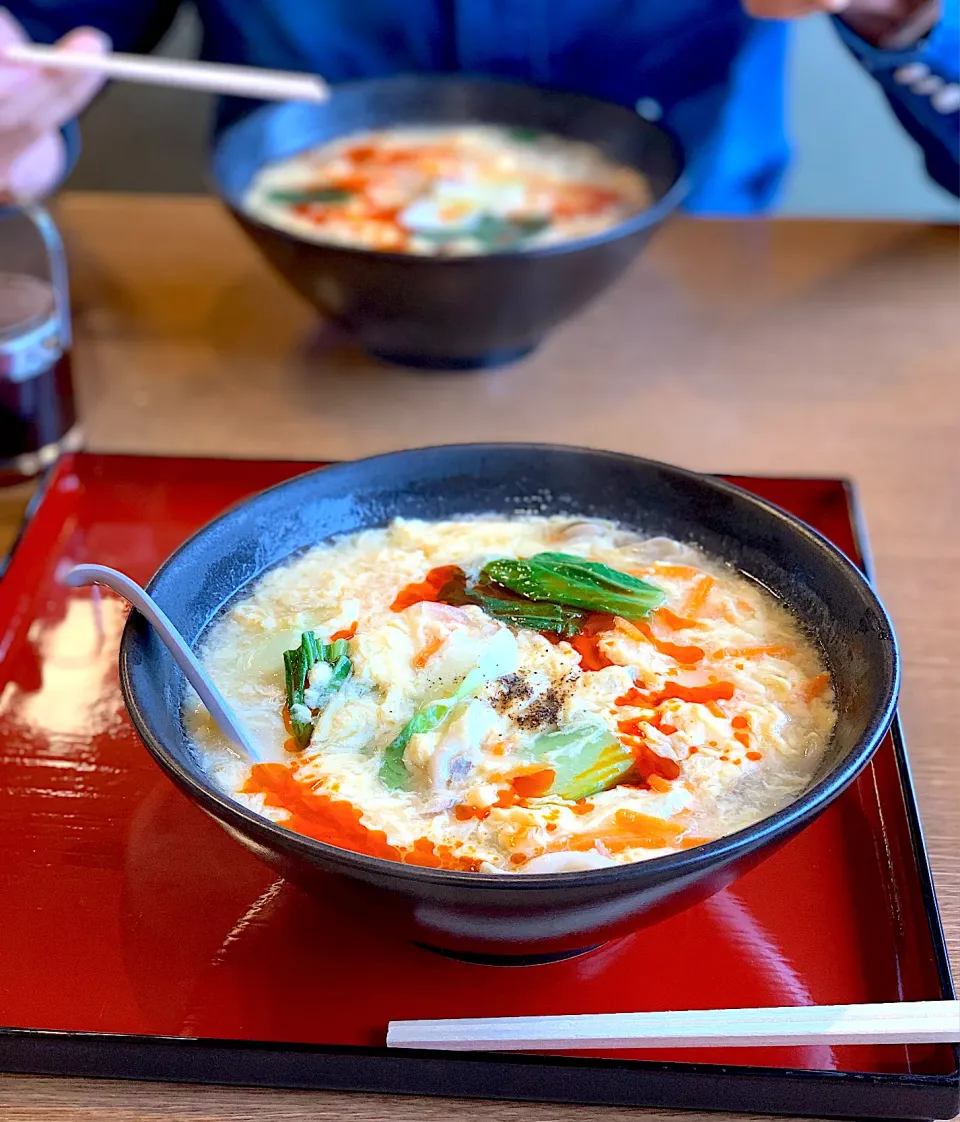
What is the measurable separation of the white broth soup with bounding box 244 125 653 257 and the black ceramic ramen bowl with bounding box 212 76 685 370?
5 cm

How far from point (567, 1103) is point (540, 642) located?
1.44 ft

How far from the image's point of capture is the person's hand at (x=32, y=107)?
2.04m

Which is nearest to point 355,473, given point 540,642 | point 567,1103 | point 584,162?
point 540,642

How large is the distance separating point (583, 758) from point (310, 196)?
1494 mm

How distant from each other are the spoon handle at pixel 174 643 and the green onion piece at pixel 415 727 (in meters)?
0.12

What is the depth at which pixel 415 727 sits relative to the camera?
3.66 ft

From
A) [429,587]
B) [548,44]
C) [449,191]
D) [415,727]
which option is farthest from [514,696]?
[548,44]

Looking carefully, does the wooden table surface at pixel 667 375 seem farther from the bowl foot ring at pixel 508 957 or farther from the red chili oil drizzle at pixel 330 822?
the red chili oil drizzle at pixel 330 822

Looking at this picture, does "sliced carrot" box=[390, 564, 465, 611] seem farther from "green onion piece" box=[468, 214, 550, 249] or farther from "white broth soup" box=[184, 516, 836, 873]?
"green onion piece" box=[468, 214, 550, 249]

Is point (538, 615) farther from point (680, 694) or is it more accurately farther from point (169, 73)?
point (169, 73)

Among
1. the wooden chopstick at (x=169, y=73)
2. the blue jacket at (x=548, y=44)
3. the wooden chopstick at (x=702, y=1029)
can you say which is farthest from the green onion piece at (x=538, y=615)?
the blue jacket at (x=548, y=44)

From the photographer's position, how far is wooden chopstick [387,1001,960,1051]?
96 centimetres

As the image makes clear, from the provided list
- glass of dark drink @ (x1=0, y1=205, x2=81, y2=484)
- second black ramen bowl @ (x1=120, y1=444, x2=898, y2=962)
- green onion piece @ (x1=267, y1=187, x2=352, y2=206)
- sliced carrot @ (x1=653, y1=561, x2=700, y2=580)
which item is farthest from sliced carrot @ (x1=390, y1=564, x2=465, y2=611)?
green onion piece @ (x1=267, y1=187, x2=352, y2=206)

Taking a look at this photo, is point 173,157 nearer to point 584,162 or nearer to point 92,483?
point 584,162
